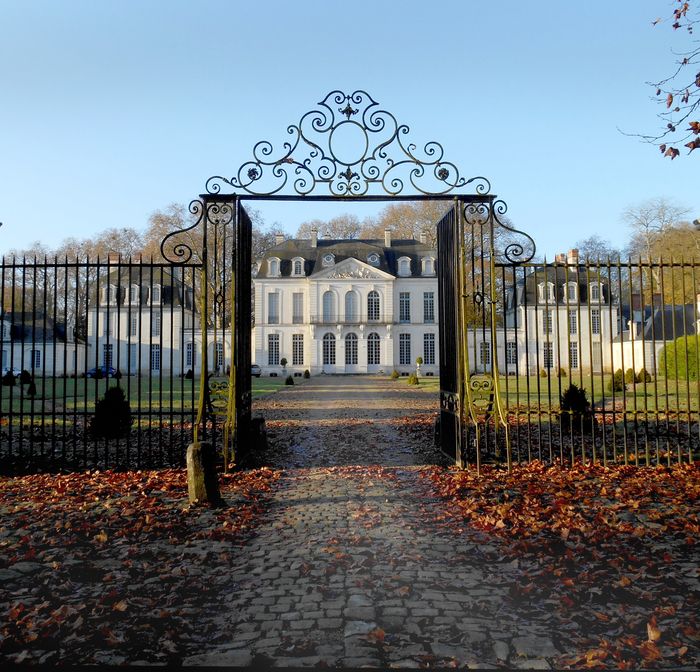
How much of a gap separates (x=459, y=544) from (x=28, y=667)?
2775 mm

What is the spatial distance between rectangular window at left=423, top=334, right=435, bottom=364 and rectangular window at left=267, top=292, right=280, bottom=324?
37.0ft

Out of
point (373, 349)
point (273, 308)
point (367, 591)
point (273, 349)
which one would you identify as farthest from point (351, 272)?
point (367, 591)

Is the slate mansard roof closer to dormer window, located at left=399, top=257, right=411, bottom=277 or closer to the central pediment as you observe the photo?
dormer window, located at left=399, top=257, right=411, bottom=277

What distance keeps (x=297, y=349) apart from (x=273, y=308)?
356 cm

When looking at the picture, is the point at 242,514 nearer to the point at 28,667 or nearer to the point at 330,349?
the point at 28,667

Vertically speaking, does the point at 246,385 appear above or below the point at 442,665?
above

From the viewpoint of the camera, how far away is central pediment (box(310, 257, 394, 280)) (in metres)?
44.3

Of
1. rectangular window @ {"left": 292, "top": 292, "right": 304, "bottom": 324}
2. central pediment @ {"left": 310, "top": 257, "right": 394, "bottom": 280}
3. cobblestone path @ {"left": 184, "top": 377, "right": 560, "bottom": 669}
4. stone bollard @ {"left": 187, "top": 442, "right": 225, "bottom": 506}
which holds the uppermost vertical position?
central pediment @ {"left": 310, "top": 257, "right": 394, "bottom": 280}

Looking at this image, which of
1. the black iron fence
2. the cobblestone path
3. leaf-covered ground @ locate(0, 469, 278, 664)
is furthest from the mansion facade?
the cobblestone path

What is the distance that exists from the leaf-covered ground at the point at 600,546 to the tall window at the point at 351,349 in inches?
1541

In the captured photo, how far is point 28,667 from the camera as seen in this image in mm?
2637

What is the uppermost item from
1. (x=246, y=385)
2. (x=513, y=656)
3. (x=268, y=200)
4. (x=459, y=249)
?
(x=268, y=200)

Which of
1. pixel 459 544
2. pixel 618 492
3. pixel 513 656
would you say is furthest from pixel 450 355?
pixel 513 656

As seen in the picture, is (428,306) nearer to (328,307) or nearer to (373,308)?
(373,308)
